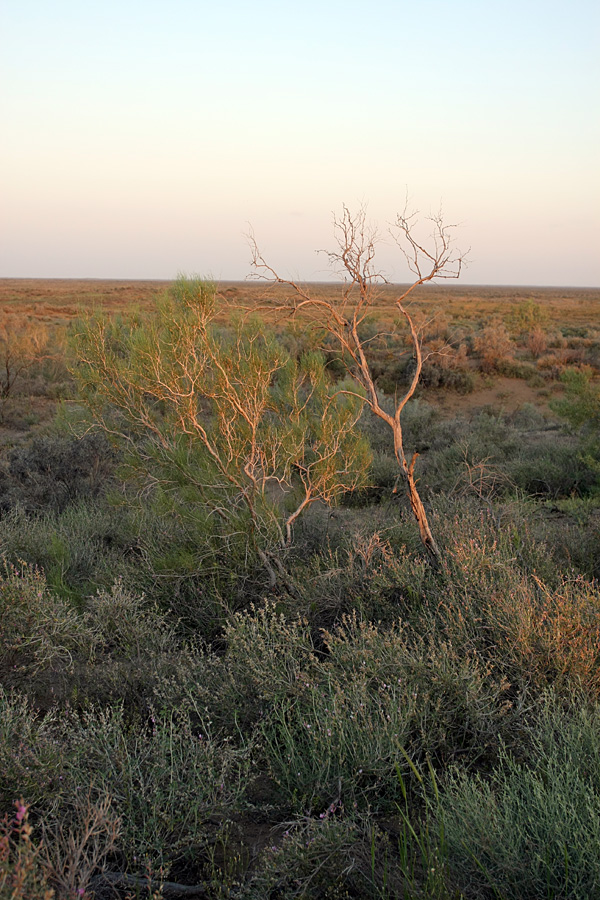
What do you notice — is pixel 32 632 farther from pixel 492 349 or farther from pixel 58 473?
pixel 492 349

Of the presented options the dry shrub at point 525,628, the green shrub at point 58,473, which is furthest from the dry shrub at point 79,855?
the green shrub at point 58,473

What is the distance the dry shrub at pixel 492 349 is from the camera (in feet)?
63.0

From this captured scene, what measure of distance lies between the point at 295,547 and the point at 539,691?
8.75ft

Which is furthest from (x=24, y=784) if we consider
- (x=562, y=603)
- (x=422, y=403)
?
(x=422, y=403)

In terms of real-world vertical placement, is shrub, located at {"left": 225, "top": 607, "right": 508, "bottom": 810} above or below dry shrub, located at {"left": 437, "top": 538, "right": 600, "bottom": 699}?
below

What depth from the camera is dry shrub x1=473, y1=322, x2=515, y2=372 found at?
756 inches

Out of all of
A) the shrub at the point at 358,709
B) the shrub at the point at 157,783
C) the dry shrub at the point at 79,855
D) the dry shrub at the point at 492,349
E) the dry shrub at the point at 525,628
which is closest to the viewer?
the dry shrub at the point at 79,855

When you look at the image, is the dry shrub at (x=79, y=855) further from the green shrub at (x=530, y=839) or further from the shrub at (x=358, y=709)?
the green shrub at (x=530, y=839)

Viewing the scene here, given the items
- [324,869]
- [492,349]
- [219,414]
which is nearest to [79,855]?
[324,869]

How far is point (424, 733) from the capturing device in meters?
2.98

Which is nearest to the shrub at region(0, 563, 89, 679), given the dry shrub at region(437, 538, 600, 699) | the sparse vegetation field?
the sparse vegetation field

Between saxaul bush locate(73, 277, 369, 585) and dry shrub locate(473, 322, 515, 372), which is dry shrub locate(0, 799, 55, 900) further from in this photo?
dry shrub locate(473, 322, 515, 372)

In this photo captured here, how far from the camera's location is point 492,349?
19875 mm

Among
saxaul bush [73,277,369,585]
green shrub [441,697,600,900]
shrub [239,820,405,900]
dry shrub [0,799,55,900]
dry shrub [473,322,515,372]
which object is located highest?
dry shrub [473,322,515,372]
